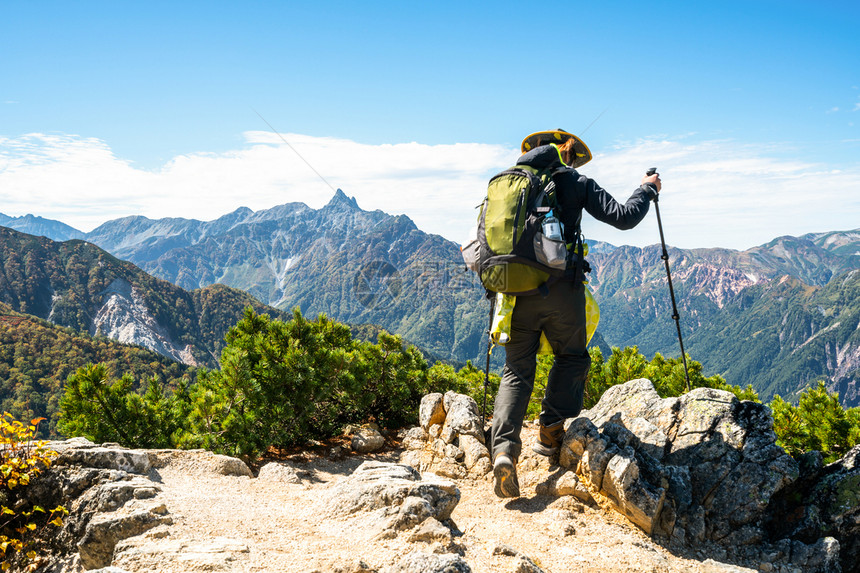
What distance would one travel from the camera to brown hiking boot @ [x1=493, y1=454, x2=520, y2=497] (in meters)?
6.50

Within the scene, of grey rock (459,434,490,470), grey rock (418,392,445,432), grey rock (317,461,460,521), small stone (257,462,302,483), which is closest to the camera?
grey rock (317,461,460,521)

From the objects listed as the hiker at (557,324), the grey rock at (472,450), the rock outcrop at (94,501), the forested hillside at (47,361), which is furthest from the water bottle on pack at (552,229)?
the forested hillside at (47,361)

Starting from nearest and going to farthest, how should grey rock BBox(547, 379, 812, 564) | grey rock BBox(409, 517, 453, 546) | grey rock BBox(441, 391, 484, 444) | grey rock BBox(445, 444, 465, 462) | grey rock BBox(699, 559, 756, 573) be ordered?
1. grey rock BBox(409, 517, 453, 546)
2. grey rock BBox(699, 559, 756, 573)
3. grey rock BBox(547, 379, 812, 564)
4. grey rock BBox(445, 444, 465, 462)
5. grey rock BBox(441, 391, 484, 444)

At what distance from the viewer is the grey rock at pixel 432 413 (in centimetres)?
967

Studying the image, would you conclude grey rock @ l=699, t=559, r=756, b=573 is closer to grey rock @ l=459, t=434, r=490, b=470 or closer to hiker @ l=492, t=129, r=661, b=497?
hiker @ l=492, t=129, r=661, b=497

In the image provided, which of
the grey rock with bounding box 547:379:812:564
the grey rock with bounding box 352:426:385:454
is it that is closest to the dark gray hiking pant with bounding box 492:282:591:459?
the grey rock with bounding box 547:379:812:564

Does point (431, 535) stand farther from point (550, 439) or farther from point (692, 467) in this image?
point (692, 467)

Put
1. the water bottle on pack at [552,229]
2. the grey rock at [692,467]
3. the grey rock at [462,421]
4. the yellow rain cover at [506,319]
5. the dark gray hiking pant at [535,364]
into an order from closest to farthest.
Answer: the grey rock at [692,467] < the water bottle on pack at [552,229] < the dark gray hiking pant at [535,364] < the yellow rain cover at [506,319] < the grey rock at [462,421]

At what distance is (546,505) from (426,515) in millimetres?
2224

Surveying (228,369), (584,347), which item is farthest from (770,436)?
(228,369)

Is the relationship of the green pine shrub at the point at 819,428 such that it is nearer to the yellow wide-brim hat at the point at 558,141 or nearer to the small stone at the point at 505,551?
the yellow wide-brim hat at the point at 558,141

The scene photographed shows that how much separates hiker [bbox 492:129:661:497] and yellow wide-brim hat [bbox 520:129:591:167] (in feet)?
0.04

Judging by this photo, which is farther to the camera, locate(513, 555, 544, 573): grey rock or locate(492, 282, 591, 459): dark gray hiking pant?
locate(492, 282, 591, 459): dark gray hiking pant

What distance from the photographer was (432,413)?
9672 millimetres
